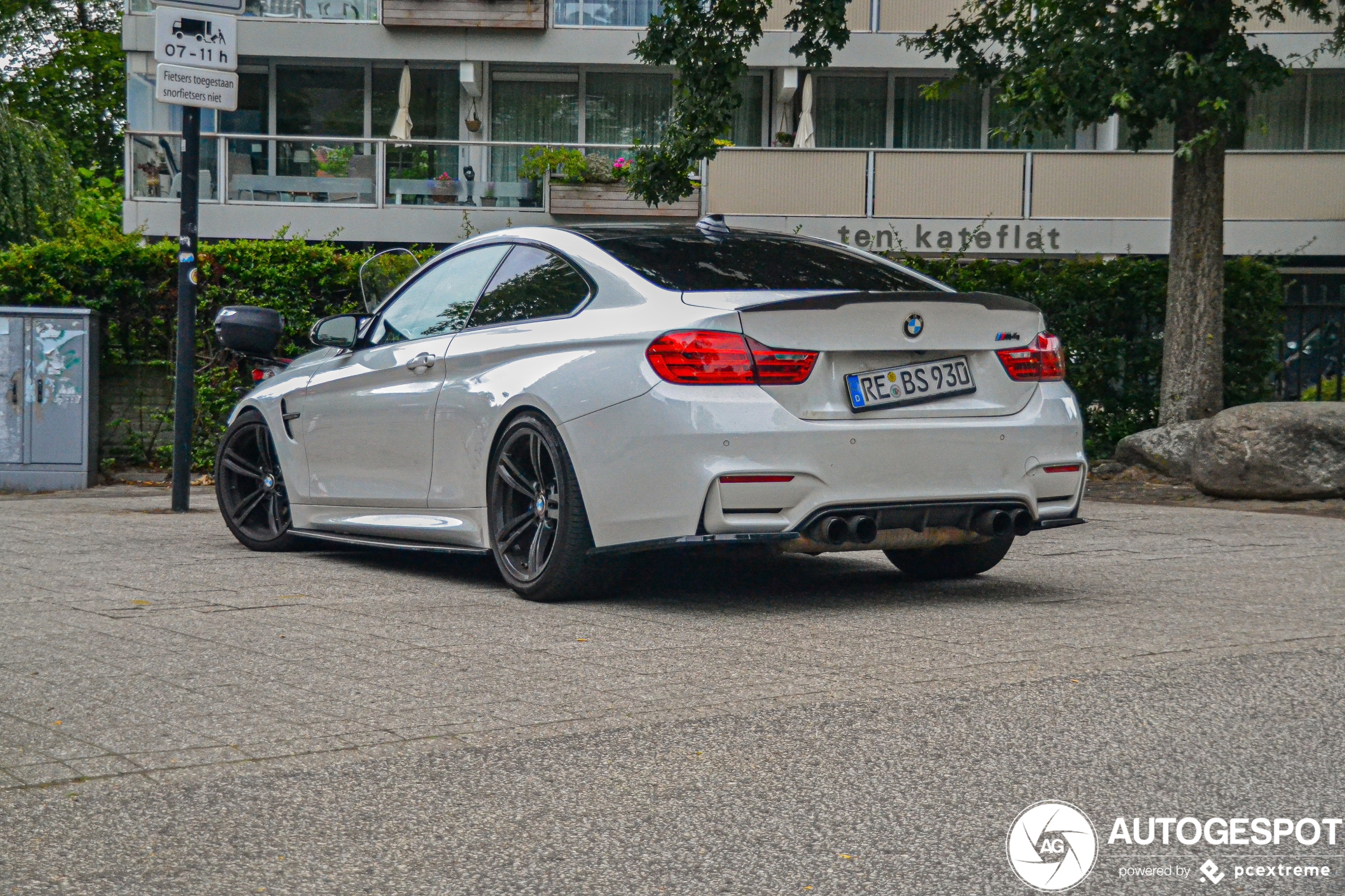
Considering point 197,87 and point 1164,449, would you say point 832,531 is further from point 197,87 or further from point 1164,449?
point 1164,449

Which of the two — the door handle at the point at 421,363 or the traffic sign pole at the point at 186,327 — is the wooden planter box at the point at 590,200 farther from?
the door handle at the point at 421,363

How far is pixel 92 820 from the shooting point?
3160 mm

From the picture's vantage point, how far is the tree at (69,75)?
45.4 meters

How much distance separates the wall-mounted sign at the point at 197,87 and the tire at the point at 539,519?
15.1 ft

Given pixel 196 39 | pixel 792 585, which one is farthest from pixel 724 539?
pixel 196 39

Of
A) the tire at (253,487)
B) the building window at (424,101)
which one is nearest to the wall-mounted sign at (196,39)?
the tire at (253,487)

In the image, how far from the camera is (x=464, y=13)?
2702cm

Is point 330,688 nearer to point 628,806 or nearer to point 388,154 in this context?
point 628,806

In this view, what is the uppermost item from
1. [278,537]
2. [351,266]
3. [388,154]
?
[388,154]

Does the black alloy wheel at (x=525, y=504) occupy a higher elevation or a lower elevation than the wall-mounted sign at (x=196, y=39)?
lower

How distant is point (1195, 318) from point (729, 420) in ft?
27.4

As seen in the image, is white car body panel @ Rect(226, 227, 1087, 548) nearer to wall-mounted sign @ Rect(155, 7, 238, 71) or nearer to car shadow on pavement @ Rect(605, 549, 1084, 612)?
car shadow on pavement @ Rect(605, 549, 1084, 612)

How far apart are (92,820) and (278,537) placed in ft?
15.8

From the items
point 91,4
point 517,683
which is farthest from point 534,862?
point 91,4
